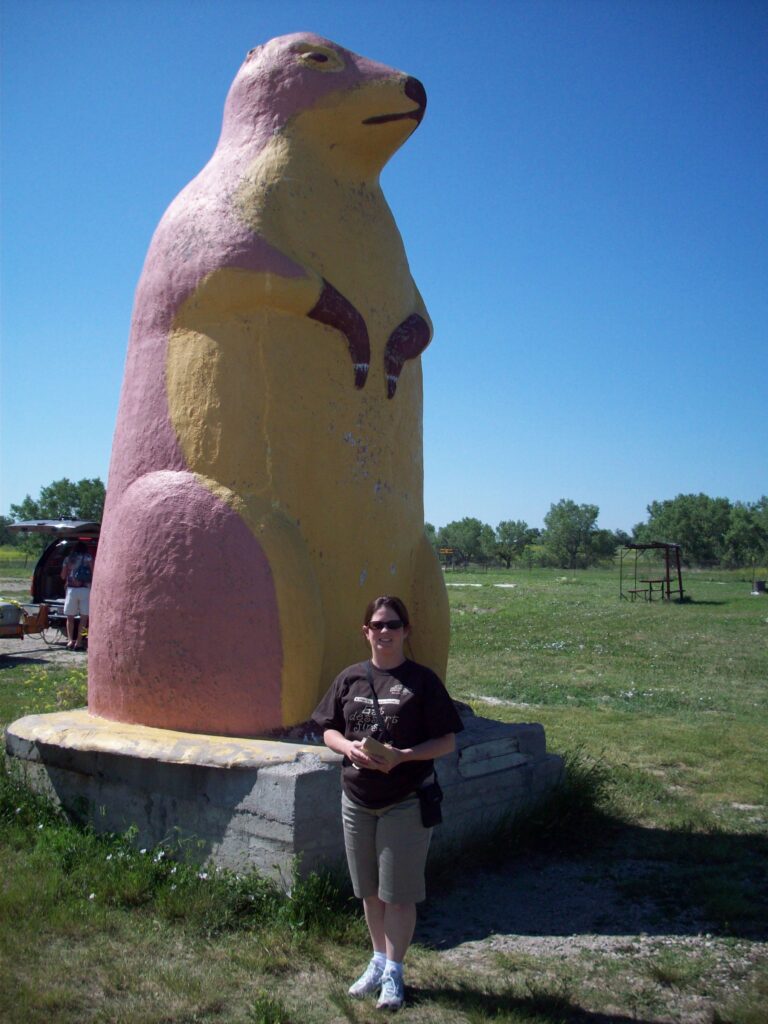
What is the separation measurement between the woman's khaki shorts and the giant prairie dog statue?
1.29 metres

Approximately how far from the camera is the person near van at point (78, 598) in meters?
→ 12.8

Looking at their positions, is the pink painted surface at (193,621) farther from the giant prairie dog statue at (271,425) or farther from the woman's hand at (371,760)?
the woman's hand at (371,760)

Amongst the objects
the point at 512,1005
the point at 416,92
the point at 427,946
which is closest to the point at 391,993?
the point at 512,1005

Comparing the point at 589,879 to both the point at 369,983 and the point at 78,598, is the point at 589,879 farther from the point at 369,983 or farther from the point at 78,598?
the point at 78,598

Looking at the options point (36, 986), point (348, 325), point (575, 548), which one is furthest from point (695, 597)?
point (575, 548)

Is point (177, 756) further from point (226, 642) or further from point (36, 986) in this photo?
point (36, 986)

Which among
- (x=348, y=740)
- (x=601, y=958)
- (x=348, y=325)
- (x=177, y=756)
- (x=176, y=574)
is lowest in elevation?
(x=601, y=958)

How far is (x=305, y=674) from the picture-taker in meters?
4.28

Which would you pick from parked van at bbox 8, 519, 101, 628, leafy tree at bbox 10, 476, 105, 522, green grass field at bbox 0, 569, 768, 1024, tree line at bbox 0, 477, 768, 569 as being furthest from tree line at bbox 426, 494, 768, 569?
green grass field at bbox 0, 569, 768, 1024

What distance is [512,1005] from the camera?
3.01 m

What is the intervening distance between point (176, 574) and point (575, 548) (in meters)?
76.2

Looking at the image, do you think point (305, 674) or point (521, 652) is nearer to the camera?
point (305, 674)

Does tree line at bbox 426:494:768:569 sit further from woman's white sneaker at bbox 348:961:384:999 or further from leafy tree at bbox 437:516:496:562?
woman's white sneaker at bbox 348:961:384:999

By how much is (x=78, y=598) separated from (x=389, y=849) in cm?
1104
